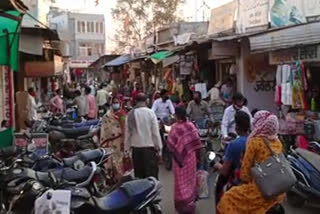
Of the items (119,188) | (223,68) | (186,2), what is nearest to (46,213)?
(119,188)

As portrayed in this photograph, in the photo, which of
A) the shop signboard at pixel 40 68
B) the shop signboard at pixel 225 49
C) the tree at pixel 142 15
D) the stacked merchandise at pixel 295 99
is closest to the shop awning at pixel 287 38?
the stacked merchandise at pixel 295 99

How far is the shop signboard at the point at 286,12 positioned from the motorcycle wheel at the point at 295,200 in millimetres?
7523

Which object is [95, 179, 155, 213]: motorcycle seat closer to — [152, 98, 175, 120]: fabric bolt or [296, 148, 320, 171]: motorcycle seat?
[296, 148, 320, 171]: motorcycle seat

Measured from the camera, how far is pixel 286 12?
594 inches

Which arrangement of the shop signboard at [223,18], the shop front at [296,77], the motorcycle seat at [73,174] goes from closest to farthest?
the motorcycle seat at [73,174], the shop front at [296,77], the shop signboard at [223,18]

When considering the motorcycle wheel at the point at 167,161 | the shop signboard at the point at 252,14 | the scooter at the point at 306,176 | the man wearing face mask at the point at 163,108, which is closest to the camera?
the scooter at the point at 306,176

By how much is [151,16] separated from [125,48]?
5.13 m

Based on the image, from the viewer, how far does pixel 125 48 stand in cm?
5025

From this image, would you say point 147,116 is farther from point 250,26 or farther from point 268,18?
point 250,26

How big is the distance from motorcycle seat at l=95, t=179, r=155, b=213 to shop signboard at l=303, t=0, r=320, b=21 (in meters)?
9.65

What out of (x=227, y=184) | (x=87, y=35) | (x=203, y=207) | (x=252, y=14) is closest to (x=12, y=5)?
(x=227, y=184)

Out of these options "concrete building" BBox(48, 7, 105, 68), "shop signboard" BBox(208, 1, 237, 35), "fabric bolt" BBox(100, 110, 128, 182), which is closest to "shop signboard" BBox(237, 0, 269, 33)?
"shop signboard" BBox(208, 1, 237, 35)

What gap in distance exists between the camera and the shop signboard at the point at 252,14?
1582 centimetres

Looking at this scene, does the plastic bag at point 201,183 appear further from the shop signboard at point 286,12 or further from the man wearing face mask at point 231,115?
the shop signboard at point 286,12
